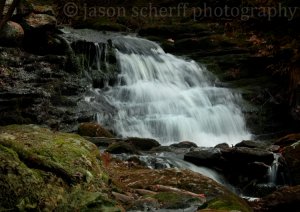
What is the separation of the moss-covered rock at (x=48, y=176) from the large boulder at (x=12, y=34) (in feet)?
34.9

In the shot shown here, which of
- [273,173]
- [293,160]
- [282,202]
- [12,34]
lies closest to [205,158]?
[273,173]

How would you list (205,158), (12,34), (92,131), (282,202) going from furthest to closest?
1. (12,34)
2. (92,131)
3. (205,158)
4. (282,202)

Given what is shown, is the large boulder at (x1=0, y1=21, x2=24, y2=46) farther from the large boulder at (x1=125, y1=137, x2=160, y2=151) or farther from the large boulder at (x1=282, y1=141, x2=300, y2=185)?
the large boulder at (x1=282, y1=141, x2=300, y2=185)

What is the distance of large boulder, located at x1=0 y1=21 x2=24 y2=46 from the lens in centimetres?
1520

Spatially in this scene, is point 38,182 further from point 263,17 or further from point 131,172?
point 263,17

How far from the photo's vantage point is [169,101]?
16250 millimetres

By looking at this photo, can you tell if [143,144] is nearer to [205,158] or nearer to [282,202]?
[205,158]

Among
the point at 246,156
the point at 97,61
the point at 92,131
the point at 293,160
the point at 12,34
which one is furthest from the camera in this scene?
the point at 97,61

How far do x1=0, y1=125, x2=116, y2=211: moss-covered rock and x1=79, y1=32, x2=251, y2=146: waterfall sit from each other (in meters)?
8.88

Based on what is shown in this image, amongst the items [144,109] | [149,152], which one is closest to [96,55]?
[144,109]

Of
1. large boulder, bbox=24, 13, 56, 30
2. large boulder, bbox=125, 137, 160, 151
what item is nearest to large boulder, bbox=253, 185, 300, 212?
large boulder, bbox=125, 137, 160, 151

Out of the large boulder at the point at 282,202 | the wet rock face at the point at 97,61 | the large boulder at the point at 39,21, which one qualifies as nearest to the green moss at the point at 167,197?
the large boulder at the point at 282,202

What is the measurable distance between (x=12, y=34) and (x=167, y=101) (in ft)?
19.5

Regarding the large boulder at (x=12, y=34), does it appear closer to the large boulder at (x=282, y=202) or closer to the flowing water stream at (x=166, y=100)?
the flowing water stream at (x=166, y=100)
